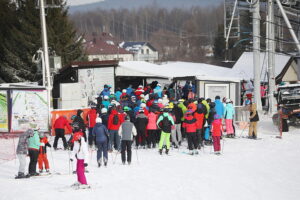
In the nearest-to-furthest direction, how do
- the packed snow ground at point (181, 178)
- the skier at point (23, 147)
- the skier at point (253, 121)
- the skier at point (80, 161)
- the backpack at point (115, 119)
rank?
the packed snow ground at point (181, 178)
the skier at point (80, 161)
the skier at point (23, 147)
the backpack at point (115, 119)
the skier at point (253, 121)

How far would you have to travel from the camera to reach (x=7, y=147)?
22438mm

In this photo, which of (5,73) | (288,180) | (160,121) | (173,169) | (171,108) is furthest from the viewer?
(5,73)

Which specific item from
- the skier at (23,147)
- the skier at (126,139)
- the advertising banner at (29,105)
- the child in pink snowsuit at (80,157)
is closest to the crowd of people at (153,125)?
the skier at (126,139)

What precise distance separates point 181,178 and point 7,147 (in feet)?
31.0

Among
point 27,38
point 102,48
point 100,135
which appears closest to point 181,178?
point 100,135

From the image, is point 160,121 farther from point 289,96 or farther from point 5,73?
point 5,73

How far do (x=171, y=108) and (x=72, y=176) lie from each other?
19.6 ft

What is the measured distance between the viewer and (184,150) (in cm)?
2062

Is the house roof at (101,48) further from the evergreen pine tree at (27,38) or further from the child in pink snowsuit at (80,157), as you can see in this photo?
the child in pink snowsuit at (80,157)

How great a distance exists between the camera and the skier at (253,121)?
73.9 feet

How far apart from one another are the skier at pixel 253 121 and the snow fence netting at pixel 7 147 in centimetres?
925

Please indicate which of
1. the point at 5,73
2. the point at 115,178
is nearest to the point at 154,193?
the point at 115,178

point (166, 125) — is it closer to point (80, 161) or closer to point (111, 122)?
point (111, 122)

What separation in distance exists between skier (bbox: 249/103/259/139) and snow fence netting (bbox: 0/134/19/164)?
9247 mm
